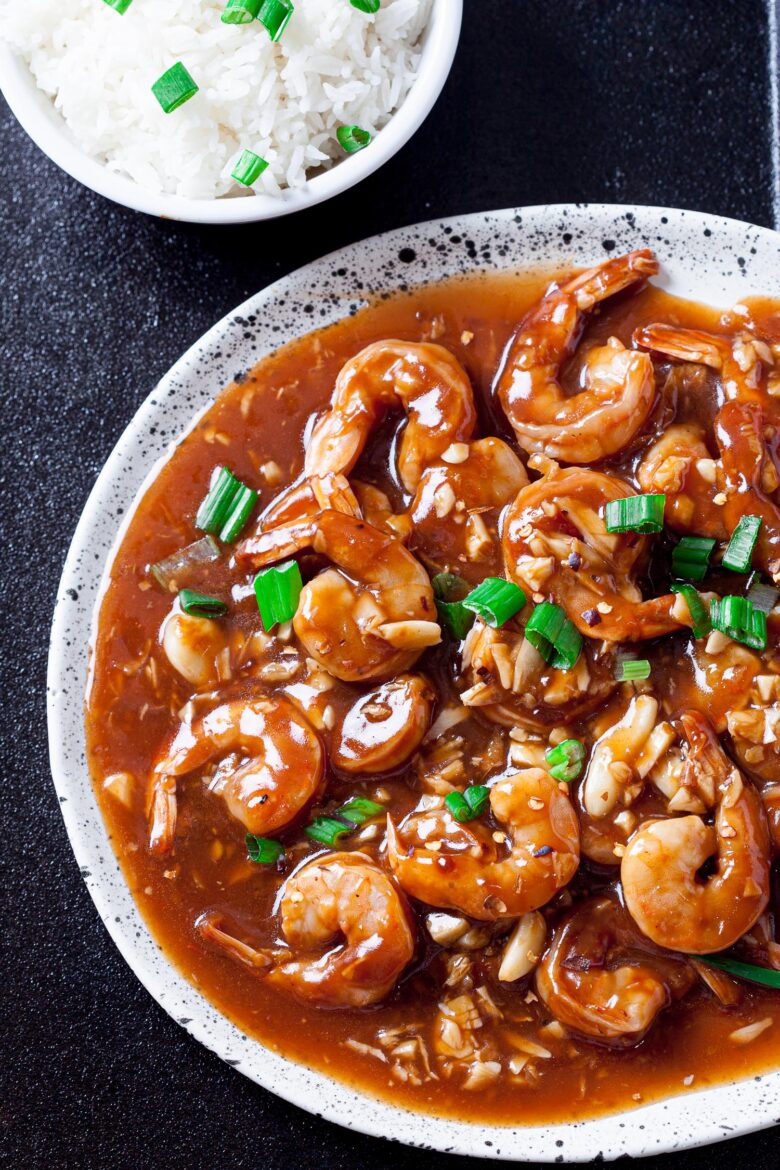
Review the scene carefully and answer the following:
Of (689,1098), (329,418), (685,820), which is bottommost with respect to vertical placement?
(689,1098)

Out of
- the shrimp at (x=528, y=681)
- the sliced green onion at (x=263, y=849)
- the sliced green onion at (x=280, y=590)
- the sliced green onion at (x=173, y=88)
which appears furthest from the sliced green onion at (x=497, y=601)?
the sliced green onion at (x=173, y=88)

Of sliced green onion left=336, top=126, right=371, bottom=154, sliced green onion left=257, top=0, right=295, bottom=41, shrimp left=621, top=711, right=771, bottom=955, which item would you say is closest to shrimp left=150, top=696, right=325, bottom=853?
shrimp left=621, top=711, right=771, bottom=955

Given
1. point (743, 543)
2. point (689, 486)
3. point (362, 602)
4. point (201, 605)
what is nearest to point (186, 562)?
point (201, 605)

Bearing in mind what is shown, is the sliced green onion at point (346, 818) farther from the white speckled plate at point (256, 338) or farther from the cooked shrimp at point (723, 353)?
the cooked shrimp at point (723, 353)

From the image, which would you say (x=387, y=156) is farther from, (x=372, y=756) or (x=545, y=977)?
(x=545, y=977)

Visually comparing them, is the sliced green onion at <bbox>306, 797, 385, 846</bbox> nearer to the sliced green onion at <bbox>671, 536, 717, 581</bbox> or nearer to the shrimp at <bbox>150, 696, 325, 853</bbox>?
the shrimp at <bbox>150, 696, 325, 853</bbox>

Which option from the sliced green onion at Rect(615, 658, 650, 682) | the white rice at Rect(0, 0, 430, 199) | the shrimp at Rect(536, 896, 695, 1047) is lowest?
the shrimp at Rect(536, 896, 695, 1047)

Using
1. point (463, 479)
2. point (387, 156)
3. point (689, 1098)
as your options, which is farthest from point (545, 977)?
point (387, 156)
